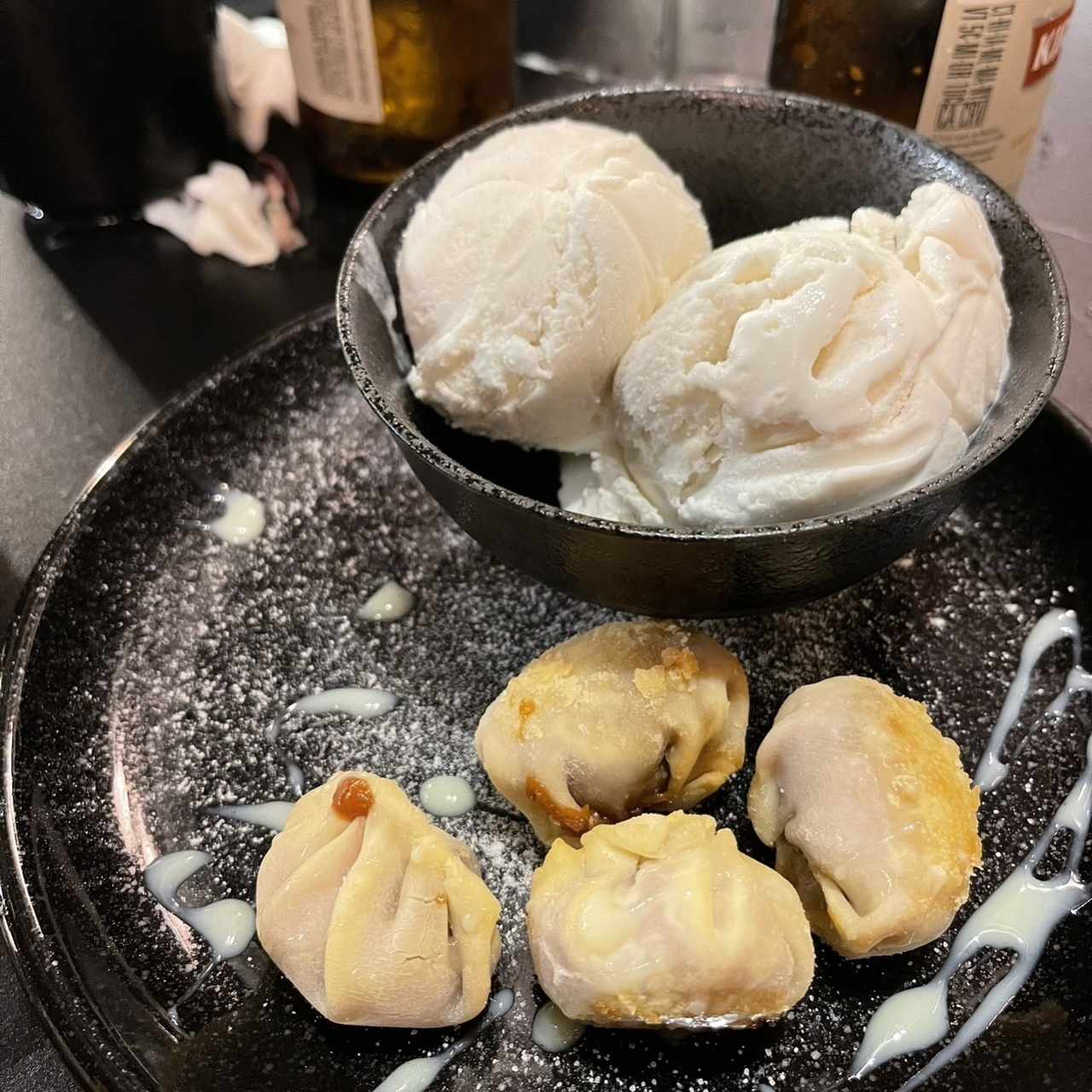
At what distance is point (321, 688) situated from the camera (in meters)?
0.81

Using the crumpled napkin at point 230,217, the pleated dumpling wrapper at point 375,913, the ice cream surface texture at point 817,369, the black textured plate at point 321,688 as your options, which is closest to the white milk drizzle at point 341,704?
the black textured plate at point 321,688

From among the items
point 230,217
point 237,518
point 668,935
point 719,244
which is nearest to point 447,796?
point 668,935

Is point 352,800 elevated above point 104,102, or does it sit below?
below

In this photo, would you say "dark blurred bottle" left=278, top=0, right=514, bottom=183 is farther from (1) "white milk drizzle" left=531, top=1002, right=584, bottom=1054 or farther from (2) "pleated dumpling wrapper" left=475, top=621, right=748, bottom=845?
(1) "white milk drizzle" left=531, top=1002, right=584, bottom=1054

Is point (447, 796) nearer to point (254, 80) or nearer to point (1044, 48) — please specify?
point (1044, 48)

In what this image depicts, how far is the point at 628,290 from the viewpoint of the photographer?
746 mm

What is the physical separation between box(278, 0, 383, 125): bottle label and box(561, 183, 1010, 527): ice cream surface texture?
1.99 ft

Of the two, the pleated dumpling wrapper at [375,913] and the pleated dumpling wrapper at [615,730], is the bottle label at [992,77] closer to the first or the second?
the pleated dumpling wrapper at [615,730]

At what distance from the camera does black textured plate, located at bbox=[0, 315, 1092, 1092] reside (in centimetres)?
60

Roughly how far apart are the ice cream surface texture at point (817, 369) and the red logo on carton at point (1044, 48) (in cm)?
32

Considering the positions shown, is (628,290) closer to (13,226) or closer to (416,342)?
(416,342)

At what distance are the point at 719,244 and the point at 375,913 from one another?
0.64m

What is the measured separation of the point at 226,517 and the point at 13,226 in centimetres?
74

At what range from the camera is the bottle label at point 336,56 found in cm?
113
